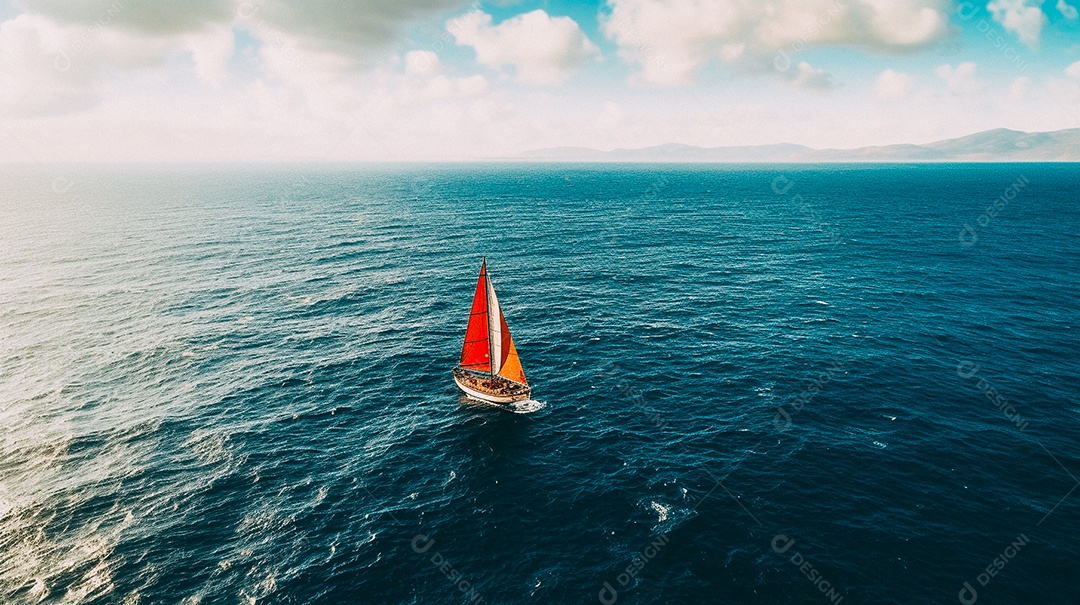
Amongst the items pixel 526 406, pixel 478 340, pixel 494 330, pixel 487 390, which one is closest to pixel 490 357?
pixel 478 340

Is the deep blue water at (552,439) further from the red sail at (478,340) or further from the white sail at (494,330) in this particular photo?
the white sail at (494,330)

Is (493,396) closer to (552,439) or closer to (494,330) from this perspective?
(494,330)

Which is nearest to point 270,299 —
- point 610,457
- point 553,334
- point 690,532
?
point 553,334

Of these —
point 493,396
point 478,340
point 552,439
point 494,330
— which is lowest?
point 552,439

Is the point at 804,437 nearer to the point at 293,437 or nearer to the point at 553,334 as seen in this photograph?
the point at 553,334

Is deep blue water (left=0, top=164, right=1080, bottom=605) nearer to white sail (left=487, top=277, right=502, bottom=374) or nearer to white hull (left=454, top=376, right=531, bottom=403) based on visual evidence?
white hull (left=454, top=376, right=531, bottom=403)

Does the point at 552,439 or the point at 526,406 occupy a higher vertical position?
the point at 526,406
